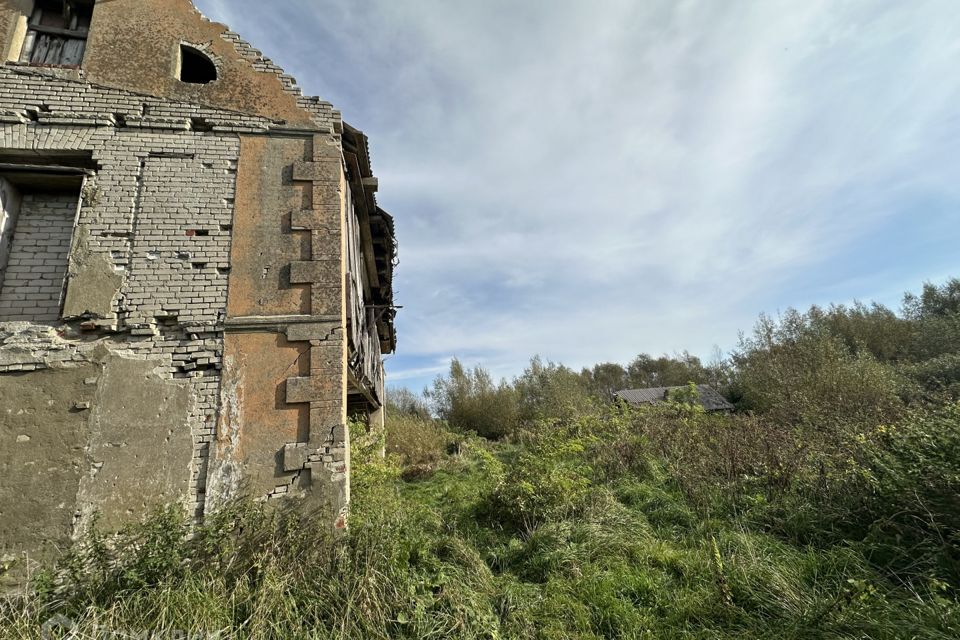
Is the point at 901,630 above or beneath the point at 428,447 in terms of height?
beneath

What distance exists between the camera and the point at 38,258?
5.15 metres

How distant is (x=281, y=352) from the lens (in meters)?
5.07

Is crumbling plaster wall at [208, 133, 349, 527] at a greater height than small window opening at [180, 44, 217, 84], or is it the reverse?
small window opening at [180, 44, 217, 84]

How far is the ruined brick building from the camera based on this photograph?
14.6ft

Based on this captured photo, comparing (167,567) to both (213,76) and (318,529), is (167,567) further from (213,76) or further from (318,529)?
(213,76)

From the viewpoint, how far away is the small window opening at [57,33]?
5.88 m

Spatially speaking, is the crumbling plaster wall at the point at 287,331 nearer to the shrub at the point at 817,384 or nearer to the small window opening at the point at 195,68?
the small window opening at the point at 195,68

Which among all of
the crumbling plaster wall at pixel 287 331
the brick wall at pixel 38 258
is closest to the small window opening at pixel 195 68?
the crumbling plaster wall at pixel 287 331

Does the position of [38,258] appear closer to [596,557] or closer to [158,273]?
[158,273]

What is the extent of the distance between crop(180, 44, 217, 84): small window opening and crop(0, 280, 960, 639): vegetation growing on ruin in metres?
6.52

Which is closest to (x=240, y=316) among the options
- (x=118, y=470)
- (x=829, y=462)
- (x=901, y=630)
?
(x=118, y=470)

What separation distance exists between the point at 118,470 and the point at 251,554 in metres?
2.00

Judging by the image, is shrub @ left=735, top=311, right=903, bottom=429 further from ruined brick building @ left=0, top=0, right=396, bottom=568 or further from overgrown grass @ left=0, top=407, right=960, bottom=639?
ruined brick building @ left=0, top=0, right=396, bottom=568

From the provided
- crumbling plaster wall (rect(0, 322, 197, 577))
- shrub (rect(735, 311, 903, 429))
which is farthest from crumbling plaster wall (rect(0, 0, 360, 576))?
shrub (rect(735, 311, 903, 429))
